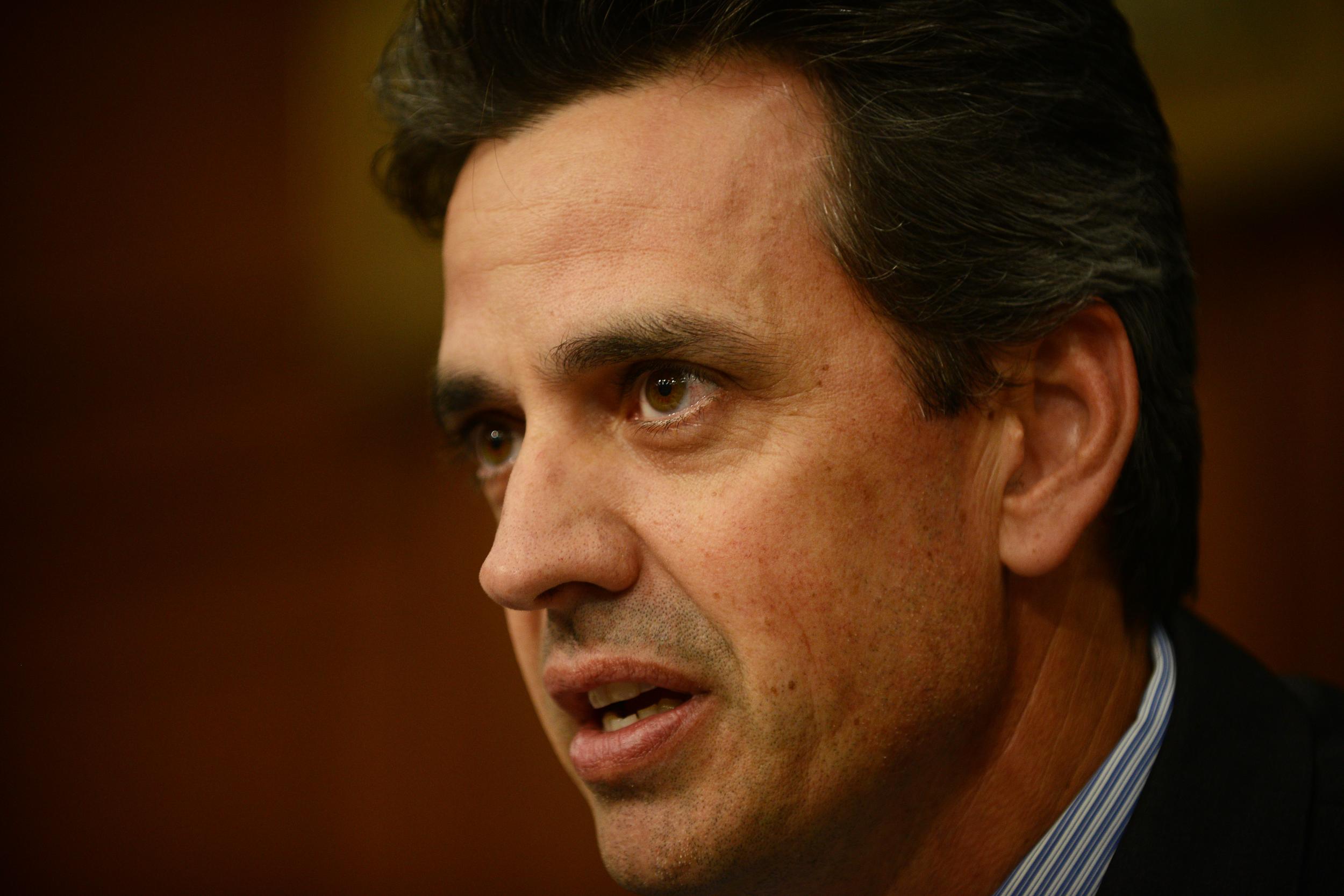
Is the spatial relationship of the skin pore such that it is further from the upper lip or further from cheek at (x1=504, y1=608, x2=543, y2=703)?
cheek at (x1=504, y1=608, x2=543, y2=703)

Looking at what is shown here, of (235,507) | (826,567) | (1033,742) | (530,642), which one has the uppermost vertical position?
(826,567)

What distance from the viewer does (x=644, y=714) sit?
4.51ft

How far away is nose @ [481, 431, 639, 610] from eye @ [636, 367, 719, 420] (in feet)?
0.30

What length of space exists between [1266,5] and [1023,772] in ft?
6.44

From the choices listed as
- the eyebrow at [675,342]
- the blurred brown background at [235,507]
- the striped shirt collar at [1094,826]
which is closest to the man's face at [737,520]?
the eyebrow at [675,342]

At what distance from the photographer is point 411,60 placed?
1.76 metres

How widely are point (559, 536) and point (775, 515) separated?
0.25 m

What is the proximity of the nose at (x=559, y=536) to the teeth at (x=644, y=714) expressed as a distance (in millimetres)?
159

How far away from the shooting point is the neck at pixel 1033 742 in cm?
140

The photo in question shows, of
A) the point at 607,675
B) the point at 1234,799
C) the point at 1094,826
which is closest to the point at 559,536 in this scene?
the point at 607,675

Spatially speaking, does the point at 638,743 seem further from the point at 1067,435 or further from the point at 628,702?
the point at 1067,435

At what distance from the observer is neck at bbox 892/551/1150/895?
55.1 inches

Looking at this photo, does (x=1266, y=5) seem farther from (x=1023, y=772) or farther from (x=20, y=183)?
(x=20, y=183)

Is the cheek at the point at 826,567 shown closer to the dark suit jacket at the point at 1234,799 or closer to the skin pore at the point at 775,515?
the skin pore at the point at 775,515
